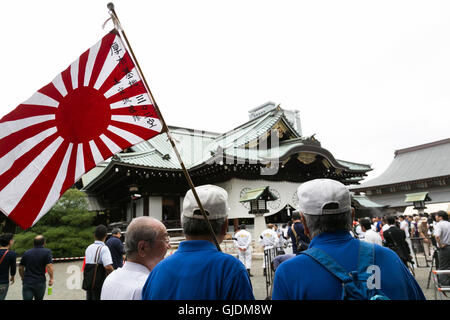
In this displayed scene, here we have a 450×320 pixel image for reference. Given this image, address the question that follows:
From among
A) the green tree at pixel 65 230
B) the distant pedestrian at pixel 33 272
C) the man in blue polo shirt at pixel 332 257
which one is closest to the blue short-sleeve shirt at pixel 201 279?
the man in blue polo shirt at pixel 332 257

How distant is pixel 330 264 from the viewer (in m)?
1.26

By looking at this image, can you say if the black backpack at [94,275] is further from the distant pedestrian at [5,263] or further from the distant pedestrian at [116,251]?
the distant pedestrian at [5,263]

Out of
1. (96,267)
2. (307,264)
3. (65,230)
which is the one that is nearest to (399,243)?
(96,267)

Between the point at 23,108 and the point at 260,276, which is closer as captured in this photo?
the point at 23,108

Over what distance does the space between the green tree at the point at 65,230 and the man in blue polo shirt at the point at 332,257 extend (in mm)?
14107

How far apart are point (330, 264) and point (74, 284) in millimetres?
10159

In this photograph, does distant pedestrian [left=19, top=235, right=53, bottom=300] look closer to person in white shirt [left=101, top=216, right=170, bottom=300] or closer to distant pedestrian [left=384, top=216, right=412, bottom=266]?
person in white shirt [left=101, top=216, right=170, bottom=300]

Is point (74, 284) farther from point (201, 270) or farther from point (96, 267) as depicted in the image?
point (201, 270)

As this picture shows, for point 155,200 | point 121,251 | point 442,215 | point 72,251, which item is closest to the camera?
point 121,251

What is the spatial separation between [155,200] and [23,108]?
12.1 metres

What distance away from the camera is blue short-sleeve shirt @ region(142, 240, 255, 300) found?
1.39 meters

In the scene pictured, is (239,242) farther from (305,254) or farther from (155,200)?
(305,254)

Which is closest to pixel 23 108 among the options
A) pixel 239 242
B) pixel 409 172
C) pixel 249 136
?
pixel 239 242

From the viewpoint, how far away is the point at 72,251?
13.0 meters
